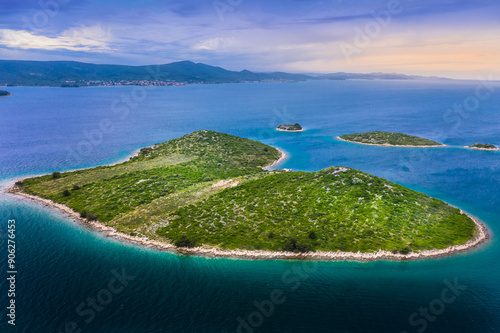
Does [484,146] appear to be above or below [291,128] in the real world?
below

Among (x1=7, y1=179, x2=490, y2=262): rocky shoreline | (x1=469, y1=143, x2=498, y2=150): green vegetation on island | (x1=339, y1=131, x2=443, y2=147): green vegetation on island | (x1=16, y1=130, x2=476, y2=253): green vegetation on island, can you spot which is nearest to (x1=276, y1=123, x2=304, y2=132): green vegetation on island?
(x1=339, y1=131, x2=443, y2=147): green vegetation on island

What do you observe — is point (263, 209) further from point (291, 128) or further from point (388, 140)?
point (291, 128)

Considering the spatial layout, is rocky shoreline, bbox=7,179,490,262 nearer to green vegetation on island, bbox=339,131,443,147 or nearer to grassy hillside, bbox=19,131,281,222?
grassy hillside, bbox=19,131,281,222

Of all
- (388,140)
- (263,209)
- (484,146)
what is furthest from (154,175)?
(484,146)

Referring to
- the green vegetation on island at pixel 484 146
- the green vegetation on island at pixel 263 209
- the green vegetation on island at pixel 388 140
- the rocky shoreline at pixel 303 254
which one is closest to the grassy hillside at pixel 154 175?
the green vegetation on island at pixel 263 209

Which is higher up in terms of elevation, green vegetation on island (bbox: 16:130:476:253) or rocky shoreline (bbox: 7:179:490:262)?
green vegetation on island (bbox: 16:130:476:253)

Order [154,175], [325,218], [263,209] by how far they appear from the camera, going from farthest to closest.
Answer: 1. [154,175]
2. [263,209]
3. [325,218]

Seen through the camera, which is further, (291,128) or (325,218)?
(291,128)

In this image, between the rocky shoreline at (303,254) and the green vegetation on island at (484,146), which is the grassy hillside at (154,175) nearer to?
the rocky shoreline at (303,254)
